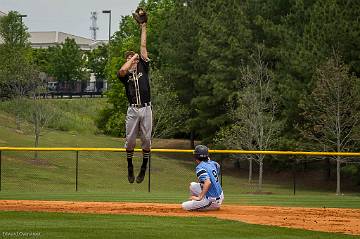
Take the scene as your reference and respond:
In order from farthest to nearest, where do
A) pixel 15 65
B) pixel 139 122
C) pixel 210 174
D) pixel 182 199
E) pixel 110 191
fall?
pixel 15 65 → pixel 110 191 → pixel 182 199 → pixel 139 122 → pixel 210 174

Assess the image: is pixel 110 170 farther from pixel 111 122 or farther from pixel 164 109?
pixel 111 122

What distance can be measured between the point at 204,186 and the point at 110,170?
32720 mm

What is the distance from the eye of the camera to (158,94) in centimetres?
6203

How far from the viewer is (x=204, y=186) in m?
16.2

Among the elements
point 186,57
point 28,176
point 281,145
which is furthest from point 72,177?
point 186,57

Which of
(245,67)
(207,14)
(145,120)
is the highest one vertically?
(207,14)

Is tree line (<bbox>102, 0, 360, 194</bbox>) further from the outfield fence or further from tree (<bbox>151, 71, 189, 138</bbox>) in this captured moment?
the outfield fence

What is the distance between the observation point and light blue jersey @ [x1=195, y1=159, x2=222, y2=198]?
632 inches

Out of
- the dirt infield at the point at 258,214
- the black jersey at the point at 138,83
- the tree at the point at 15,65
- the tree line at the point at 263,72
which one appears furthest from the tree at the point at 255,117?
the black jersey at the point at 138,83

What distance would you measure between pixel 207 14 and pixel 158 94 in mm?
8125

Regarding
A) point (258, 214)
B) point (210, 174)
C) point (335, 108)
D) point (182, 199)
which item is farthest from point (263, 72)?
point (210, 174)

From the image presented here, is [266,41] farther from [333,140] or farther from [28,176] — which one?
[28,176]

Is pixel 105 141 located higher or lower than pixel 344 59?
lower

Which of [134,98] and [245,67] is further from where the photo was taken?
A: [245,67]
